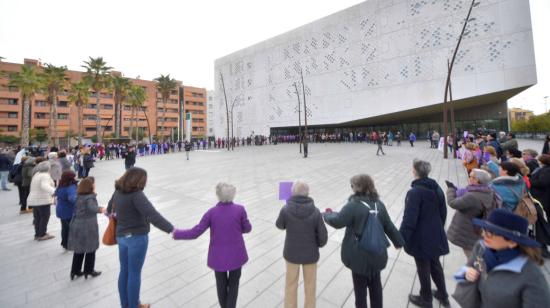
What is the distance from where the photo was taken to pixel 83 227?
131 inches

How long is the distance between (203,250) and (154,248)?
3.26 ft

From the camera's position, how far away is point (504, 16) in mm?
23953

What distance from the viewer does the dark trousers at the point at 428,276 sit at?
270 cm

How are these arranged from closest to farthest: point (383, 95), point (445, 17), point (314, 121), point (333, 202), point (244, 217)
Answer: point (244, 217)
point (333, 202)
point (445, 17)
point (383, 95)
point (314, 121)

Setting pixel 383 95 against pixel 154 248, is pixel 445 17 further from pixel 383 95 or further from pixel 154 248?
pixel 154 248

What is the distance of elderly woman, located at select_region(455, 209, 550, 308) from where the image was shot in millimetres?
1271

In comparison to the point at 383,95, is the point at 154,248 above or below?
below

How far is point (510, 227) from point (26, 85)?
40.2 metres

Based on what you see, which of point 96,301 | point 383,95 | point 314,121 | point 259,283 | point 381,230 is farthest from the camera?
point 314,121

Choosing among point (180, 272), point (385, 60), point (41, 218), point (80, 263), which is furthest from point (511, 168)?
point (385, 60)

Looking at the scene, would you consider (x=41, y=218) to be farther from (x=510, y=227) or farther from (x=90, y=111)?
(x=90, y=111)

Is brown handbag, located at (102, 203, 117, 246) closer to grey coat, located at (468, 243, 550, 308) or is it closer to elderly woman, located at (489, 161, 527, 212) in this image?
grey coat, located at (468, 243, 550, 308)

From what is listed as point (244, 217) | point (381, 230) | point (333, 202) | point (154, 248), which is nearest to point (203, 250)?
point (154, 248)

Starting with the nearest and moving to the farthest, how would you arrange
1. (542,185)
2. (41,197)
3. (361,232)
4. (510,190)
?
(361,232) → (510,190) → (542,185) → (41,197)
